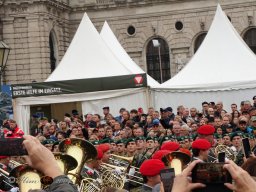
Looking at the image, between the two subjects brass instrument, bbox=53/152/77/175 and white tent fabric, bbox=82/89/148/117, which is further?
white tent fabric, bbox=82/89/148/117

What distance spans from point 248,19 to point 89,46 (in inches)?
719

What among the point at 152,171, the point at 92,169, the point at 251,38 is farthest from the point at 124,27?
the point at 152,171

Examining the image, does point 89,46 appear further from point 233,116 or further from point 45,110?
point 233,116

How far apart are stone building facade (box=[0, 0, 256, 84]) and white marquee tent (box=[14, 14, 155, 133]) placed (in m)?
14.5

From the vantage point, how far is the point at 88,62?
23828 mm

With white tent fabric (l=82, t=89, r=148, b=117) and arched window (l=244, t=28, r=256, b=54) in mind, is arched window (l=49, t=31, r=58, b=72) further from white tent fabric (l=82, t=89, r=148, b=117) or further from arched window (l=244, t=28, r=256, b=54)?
white tent fabric (l=82, t=89, r=148, b=117)

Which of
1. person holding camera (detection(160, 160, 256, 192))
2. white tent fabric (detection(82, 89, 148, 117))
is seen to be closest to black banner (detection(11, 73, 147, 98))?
white tent fabric (detection(82, 89, 148, 117))

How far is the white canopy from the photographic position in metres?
22.1

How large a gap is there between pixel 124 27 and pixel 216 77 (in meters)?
21.5

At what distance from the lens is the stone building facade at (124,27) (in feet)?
130

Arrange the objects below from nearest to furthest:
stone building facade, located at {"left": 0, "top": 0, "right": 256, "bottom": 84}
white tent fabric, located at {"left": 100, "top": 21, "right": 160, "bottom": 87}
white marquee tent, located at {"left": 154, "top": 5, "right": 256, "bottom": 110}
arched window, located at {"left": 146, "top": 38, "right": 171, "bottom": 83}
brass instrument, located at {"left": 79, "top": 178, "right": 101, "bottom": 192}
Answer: brass instrument, located at {"left": 79, "top": 178, "right": 101, "bottom": 192}, white marquee tent, located at {"left": 154, "top": 5, "right": 256, "bottom": 110}, white tent fabric, located at {"left": 100, "top": 21, "right": 160, "bottom": 87}, stone building facade, located at {"left": 0, "top": 0, "right": 256, "bottom": 84}, arched window, located at {"left": 146, "top": 38, "right": 171, "bottom": 83}

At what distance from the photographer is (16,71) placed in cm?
4006

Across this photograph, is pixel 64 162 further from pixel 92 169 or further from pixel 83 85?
pixel 83 85

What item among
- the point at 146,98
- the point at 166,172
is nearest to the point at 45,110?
the point at 146,98
